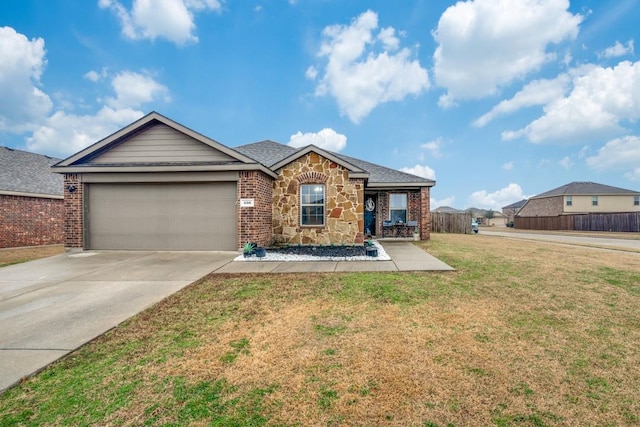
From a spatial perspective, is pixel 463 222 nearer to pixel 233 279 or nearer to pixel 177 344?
pixel 233 279

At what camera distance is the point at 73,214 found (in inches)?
392

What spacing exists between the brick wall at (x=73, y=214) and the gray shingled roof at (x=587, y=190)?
4903 centimetres

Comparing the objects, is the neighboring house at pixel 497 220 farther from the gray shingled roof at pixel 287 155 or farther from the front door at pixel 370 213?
the front door at pixel 370 213

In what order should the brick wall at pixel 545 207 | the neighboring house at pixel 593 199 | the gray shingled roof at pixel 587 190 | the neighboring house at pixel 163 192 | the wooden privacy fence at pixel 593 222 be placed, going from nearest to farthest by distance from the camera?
the neighboring house at pixel 163 192 → the wooden privacy fence at pixel 593 222 → the neighboring house at pixel 593 199 → the gray shingled roof at pixel 587 190 → the brick wall at pixel 545 207

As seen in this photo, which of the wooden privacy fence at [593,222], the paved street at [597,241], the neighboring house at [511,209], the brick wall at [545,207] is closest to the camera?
the paved street at [597,241]

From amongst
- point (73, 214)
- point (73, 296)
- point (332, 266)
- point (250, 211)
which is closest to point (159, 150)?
point (73, 214)

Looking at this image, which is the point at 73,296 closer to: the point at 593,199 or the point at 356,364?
Answer: the point at 356,364

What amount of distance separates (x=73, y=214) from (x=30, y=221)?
732 centimetres

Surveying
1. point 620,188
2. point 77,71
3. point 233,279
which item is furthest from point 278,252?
point 620,188

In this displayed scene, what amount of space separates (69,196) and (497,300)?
1325 cm

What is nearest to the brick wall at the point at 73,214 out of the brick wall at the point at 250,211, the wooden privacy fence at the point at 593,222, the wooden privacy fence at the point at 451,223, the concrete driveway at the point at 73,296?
the concrete driveway at the point at 73,296

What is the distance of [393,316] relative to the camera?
13.7ft

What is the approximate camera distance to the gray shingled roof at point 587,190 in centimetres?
3625

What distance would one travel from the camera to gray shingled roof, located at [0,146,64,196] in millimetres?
13984
